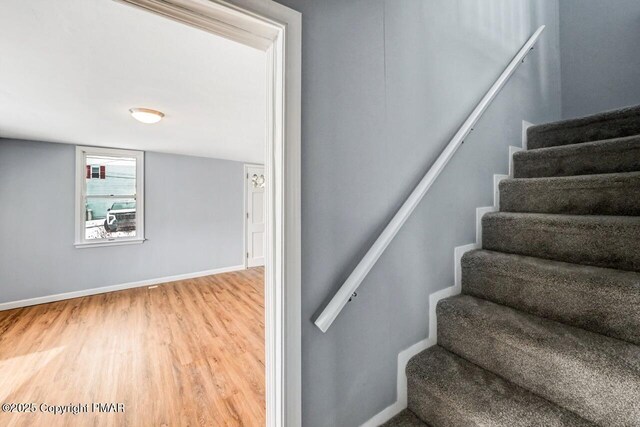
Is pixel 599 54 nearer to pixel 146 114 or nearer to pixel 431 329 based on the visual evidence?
pixel 431 329

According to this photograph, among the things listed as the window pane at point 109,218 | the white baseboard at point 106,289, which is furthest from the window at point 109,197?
the white baseboard at point 106,289

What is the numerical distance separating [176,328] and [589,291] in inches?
135

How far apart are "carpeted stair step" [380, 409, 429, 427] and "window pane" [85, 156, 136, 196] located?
4.80 m

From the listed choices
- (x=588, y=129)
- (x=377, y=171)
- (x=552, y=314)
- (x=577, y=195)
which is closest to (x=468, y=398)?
(x=552, y=314)

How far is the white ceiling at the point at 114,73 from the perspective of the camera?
1262mm

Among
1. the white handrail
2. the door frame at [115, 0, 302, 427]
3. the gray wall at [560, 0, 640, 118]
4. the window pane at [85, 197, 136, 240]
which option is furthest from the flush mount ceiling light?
the gray wall at [560, 0, 640, 118]

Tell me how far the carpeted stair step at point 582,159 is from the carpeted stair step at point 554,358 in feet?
3.16

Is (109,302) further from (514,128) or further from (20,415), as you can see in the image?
(514,128)

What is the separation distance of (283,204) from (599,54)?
3.00 meters

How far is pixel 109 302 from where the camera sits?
12.0 feet

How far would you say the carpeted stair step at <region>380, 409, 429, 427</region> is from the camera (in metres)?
1.06

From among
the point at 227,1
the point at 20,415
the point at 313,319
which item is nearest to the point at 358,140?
the point at 227,1

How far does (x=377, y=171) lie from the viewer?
3.52 feet

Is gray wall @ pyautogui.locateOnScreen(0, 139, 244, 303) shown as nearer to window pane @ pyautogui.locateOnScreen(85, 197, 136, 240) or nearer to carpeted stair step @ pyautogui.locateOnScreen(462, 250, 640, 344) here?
window pane @ pyautogui.locateOnScreen(85, 197, 136, 240)
